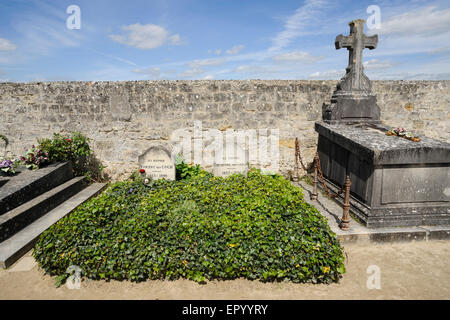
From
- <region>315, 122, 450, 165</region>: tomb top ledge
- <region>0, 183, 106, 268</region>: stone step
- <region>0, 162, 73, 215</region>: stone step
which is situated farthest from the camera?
<region>0, 162, 73, 215</region>: stone step

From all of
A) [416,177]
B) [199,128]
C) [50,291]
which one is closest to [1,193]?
[50,291]

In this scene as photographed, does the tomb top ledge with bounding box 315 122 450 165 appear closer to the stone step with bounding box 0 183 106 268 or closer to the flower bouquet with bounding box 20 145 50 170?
the stone step with bounding box 0 183 106 268

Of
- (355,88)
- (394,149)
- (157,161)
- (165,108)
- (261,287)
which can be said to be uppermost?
(355,88)

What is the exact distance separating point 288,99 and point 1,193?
6.41 metres

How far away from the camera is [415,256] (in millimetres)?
3674

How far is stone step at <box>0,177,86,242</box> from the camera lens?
411 cm

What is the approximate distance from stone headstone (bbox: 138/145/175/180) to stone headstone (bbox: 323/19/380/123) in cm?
390

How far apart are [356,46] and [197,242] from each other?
550 centimetres

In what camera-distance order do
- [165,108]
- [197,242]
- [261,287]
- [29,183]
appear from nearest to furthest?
[261,287]
[197,242]
[29,183]
[165,108]

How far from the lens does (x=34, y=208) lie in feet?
15.4

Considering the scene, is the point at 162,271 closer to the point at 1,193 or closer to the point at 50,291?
the point at 50,291

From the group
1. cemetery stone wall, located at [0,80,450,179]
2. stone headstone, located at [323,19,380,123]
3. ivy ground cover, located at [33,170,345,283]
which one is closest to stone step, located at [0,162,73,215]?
cemetery stone wall, located at [0,80,450,179]

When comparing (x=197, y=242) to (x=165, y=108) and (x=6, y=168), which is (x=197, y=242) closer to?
(x=165, y=108)

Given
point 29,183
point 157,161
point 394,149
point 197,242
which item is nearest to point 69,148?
point 29,183
